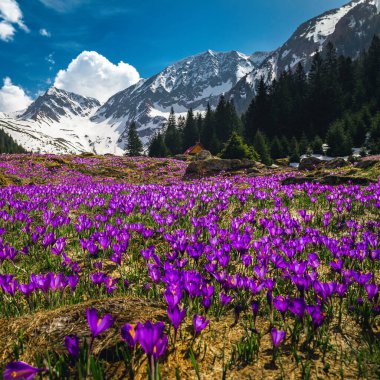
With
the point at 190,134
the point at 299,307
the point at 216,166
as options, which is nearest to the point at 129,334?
the point at 299,307

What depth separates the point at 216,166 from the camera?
24969 mm

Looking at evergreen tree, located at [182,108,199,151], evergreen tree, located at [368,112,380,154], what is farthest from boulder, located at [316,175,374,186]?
evergreen tree, located at [182,108,199,151]

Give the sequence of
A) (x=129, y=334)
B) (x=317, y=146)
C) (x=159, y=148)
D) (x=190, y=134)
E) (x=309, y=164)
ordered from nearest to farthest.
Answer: (x=129, y=334), (x=309, y=164), (x=317, y=146), (x=159, y=148), (x=190, y=134)

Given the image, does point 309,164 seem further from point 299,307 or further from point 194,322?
point 194,322

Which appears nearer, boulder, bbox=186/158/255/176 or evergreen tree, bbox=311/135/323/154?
boulder, bbox=186/158/255/176

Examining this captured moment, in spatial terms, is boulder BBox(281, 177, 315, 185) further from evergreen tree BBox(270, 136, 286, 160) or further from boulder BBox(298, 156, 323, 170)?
evergreen tree BBox(270, 136, 286, 160)

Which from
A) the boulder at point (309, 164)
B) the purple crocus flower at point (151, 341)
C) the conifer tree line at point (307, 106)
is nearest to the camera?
the purple crocus flower at point (151, 341)

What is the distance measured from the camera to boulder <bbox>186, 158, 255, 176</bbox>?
2448 cm

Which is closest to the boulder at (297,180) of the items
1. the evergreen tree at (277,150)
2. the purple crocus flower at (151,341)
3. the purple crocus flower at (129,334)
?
the purple crocus flower at (129,334)

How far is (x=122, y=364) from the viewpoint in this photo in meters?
1.96

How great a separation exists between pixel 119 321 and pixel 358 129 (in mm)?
54219

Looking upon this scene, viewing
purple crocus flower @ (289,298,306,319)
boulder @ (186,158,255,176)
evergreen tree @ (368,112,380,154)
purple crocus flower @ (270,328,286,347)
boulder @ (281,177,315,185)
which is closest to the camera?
purple crocus flower @ (270,328,286,347)

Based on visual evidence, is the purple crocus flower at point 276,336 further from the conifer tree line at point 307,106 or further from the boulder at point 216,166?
the conifer tree line at point 307,106

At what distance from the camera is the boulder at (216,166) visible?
24.5 m
